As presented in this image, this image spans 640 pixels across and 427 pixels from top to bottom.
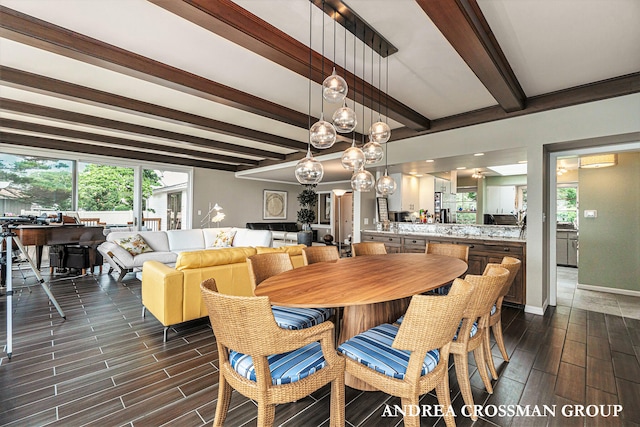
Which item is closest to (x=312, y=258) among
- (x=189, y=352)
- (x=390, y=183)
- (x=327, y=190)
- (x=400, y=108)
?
(x=390, y=183)

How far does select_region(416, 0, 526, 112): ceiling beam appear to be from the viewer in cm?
178

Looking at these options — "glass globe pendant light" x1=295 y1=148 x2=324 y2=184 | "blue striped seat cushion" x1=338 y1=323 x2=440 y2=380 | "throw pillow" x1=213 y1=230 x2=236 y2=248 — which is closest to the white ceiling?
"glass globe pendant light" x1=295 y1=148 x2=324 y2=184

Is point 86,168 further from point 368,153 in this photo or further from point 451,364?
point 451,364

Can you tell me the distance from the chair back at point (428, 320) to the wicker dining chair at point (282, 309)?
2.75 ft

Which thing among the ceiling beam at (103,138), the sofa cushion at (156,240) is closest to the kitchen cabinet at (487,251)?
the sofa cushion at (156,240)

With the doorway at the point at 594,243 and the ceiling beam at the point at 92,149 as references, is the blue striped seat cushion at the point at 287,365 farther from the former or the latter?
the ceiling beam at the point at 92,149

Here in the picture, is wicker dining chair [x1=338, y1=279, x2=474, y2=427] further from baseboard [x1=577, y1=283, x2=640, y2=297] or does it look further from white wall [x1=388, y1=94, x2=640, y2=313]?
baseboard [x1=577, y1=283, x2=640, y2=297]

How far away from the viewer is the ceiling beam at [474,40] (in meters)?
1.78

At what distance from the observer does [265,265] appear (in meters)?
2.48

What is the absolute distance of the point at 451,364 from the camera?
2.32m

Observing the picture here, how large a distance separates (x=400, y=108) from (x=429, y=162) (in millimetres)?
1366

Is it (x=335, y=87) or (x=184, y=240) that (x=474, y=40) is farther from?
(x=184, y=240)

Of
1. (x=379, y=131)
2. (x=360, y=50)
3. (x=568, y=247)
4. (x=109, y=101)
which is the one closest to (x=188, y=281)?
(x=379, y=131)

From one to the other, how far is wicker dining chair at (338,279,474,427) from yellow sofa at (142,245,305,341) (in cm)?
175
